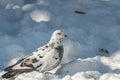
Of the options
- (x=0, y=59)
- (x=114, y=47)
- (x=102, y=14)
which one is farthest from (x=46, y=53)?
(x=102, y=14)

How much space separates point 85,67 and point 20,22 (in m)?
1.73

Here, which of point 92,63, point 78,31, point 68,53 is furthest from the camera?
point 78,31

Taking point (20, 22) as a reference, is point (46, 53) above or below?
below

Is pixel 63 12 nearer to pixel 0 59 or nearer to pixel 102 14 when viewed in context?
pixel 102 14

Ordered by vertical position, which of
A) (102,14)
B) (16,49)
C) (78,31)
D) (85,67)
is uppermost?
(102,14)

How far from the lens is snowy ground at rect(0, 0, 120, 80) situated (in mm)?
5270

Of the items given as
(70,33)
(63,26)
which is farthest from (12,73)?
(63,26)

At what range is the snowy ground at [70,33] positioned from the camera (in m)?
5.27

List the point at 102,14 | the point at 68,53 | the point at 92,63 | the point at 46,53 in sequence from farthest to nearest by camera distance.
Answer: the point at 102,14 < the point at 68,53 < the point at 92,63 < the point at 46,53

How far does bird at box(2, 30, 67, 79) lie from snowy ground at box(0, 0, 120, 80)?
71 millimetres

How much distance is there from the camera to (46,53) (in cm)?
503

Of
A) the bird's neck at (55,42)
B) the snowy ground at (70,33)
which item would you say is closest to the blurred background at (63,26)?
the snowy ground at (70,33)

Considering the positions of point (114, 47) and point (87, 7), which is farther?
point (87, 7)

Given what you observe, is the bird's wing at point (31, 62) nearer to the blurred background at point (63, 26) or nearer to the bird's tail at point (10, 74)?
the bird's tail at point (10, 74)
